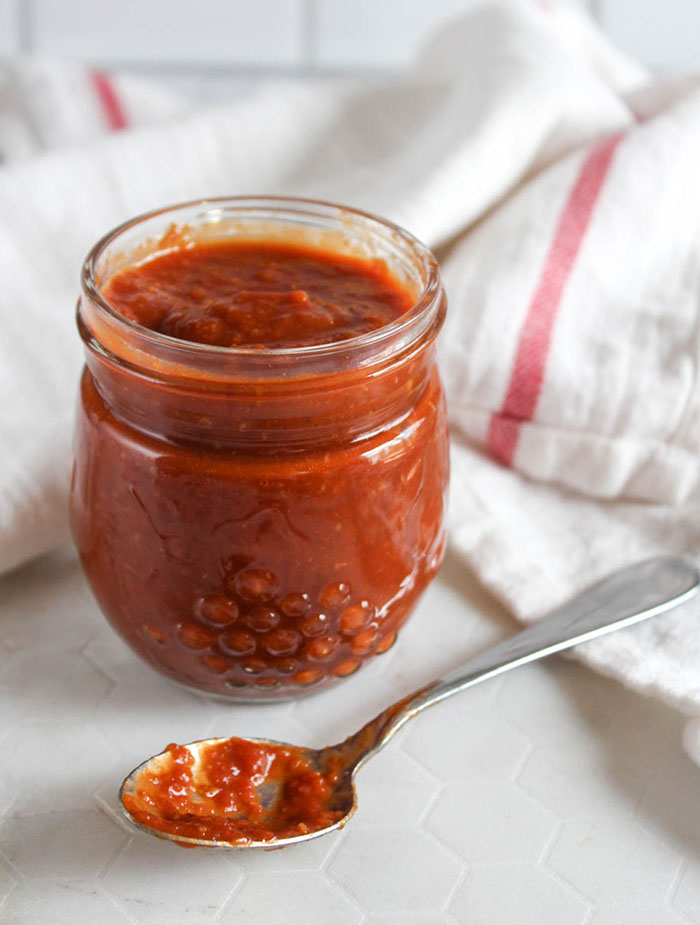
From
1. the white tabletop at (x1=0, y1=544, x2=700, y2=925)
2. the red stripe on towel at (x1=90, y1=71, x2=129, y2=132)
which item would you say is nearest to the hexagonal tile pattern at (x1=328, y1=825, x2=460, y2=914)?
the white tabletop at (x1=0, y1=544, x2=700, y2=925)

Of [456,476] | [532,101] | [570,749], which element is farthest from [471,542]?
[532,101]

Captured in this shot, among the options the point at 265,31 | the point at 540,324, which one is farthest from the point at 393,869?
the point at 265,31

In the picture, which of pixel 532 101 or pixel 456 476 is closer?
pixel 456 476

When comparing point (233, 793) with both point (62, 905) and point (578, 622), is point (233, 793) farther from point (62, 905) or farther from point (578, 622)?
point (578, 622)

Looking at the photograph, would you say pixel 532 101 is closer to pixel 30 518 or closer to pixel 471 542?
pixel 471 542

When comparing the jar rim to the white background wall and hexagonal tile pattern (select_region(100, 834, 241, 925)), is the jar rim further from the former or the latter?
the white background wall

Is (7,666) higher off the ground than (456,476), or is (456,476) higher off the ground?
(7,666)
